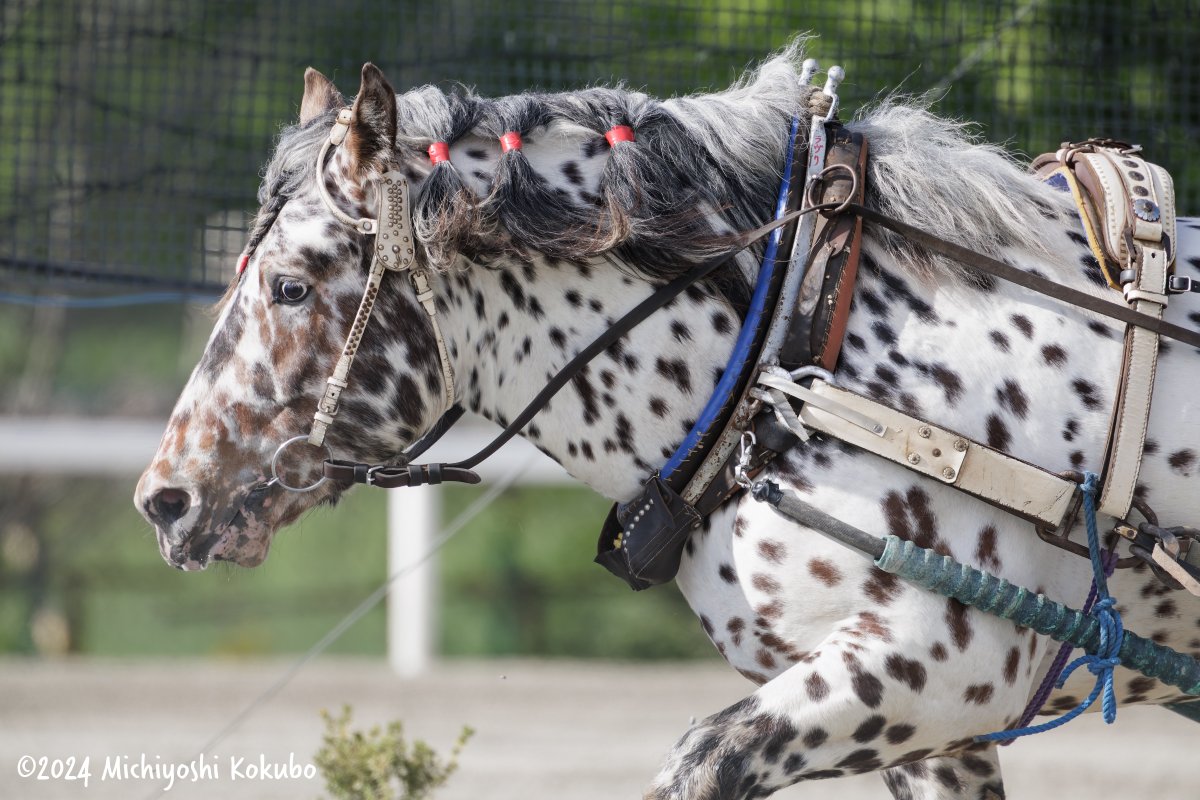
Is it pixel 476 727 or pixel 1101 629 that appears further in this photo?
pixel 476 727

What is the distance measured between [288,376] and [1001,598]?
124cm

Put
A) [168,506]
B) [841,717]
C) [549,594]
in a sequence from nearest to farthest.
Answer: [841,717] < [168,506] < [549,594]

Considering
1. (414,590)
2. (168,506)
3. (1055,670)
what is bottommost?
(414,590)

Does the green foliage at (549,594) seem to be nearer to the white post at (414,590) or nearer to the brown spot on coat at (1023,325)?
the white post at (414,590)

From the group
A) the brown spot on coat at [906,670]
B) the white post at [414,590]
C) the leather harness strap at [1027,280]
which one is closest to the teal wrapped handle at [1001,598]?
the brown spot on coat at [906,670]

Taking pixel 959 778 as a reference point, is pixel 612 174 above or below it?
above

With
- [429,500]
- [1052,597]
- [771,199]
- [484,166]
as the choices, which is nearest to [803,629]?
[1052,597]

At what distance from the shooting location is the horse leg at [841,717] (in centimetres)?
189

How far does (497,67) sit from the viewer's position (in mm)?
4641

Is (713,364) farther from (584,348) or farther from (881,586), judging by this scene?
(881,586)

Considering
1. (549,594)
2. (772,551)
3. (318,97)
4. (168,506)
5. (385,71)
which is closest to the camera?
(772,551)

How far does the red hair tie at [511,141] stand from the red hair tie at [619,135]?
0.53 feet

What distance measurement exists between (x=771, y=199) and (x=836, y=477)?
531 millimetres
